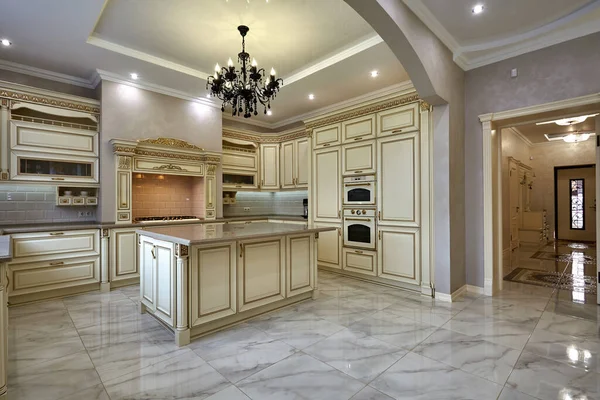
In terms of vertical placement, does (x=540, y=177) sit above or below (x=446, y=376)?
Result: above

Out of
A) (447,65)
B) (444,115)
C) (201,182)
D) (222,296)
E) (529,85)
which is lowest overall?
(222,296)

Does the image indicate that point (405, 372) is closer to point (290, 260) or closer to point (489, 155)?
point (290, 260)

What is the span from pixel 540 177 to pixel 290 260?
940 cm

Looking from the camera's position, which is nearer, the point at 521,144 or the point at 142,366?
the point at 142,366

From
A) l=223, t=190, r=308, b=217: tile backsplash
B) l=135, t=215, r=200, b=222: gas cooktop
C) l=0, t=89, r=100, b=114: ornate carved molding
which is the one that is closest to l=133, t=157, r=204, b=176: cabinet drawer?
l=135, t=215, r=200, b=222: gas cooktop

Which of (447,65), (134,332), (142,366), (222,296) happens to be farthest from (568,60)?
(134,332)

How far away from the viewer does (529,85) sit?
339cm

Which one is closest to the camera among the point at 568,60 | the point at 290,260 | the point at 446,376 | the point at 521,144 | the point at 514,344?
the point at 446,376

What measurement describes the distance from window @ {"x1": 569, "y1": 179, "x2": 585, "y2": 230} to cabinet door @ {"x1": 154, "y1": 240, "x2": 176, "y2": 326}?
11.0 meters

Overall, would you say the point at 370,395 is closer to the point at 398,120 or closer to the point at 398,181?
the point at 398,181

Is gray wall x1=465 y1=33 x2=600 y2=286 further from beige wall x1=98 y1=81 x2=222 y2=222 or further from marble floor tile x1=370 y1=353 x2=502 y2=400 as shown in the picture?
beige wall x1=98 y1=81 x2=222 y2=222

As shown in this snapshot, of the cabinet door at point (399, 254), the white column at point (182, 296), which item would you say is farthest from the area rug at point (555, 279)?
the white column at point (182, 296)

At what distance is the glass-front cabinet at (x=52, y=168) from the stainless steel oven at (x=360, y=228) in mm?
3768

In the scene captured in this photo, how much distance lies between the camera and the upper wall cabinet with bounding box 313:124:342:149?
4.87m
